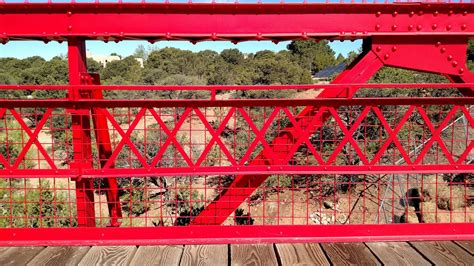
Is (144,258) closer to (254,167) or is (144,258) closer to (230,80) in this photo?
(254,167)

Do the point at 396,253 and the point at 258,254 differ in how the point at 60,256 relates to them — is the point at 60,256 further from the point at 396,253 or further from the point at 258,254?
the point at 396,253

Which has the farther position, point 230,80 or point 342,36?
point 230,80

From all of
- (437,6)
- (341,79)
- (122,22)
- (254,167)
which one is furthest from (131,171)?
(437,6)

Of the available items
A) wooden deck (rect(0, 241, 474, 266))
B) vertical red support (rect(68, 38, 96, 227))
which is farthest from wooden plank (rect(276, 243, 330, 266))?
vertical red support (rect(68, 38, 96, 227))

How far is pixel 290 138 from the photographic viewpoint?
403cm

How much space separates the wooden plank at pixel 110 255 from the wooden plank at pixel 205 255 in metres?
0.42

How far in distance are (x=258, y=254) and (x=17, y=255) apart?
1851mm

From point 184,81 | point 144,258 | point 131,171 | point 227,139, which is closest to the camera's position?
point 144,258

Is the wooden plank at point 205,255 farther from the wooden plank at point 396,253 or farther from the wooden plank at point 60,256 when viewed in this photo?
the wooden plank at point 396,253

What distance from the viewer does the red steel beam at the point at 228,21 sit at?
12.4 ft

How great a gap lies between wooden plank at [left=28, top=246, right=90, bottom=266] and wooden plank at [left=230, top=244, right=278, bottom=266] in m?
1.18

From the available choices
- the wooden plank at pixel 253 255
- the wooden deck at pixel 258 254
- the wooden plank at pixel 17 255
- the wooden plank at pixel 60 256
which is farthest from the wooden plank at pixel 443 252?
the wooden plank at pixel 17 255

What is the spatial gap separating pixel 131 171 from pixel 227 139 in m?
15.5

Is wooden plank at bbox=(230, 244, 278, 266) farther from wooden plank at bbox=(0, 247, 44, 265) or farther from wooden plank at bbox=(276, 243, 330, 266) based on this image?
wooden plank at bbox=(0, 247, 44, 265)
